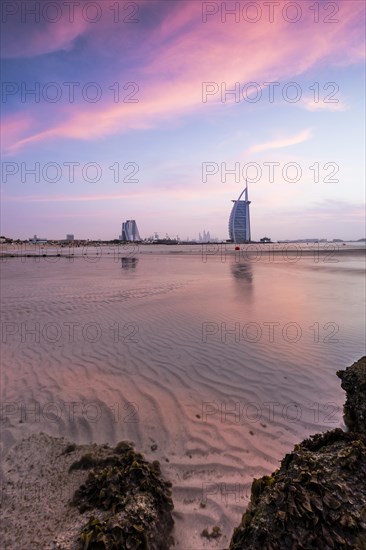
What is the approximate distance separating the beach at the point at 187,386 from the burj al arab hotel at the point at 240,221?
6565 inches

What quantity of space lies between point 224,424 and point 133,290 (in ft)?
44.9

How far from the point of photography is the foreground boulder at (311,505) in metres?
2.16

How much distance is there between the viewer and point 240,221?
17838 cm

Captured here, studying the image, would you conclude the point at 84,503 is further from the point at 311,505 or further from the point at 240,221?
the point at 240,221

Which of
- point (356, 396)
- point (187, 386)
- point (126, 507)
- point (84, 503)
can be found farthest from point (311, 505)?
point (187, 386)

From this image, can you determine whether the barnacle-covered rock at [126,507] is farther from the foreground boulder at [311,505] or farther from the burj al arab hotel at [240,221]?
the burj al arab hotel at [240,221]

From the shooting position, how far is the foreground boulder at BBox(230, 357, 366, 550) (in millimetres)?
2162

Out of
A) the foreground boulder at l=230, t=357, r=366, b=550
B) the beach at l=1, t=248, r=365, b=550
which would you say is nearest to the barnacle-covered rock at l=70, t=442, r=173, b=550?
the beach at l=1, t=248, r=365, b=550

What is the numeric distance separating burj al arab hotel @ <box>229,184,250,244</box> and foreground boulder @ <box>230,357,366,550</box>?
581 feet

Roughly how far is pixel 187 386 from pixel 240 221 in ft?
586

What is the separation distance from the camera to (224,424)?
16.7 feet

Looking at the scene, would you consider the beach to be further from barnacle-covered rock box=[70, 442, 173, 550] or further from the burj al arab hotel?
the burj al arab hotel

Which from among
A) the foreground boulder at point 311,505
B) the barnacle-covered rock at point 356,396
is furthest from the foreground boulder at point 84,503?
the barnacle-covered rock at point 356,396

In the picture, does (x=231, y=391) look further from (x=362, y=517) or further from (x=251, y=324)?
(x=251, y=324)
